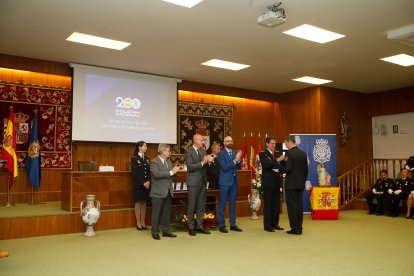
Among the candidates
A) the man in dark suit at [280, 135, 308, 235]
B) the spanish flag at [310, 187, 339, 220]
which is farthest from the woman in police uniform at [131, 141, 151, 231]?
the spanish flag at [310, 187, 339, 220]

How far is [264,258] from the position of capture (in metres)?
4.53

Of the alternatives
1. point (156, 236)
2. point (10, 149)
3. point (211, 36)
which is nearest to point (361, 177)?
point (211, 36)

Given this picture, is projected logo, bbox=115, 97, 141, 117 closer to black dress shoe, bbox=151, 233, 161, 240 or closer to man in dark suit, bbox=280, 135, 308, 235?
black dress shoe, bbox=151, 233, 161, 240

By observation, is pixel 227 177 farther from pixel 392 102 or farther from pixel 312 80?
pixel 392 102

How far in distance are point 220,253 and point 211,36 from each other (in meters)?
3.72

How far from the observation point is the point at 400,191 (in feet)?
28.6

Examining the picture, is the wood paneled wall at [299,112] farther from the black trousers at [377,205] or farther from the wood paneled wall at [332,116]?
the black trousers at [377,205]

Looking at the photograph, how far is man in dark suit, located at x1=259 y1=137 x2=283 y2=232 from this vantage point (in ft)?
20.4

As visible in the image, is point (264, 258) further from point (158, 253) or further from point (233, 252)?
point (158, 253)

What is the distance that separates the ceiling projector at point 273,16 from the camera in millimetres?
5355

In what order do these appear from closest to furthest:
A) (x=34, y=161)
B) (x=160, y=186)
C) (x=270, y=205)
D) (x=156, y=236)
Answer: (x=156, y=236)
(x=160, y=186)
(x=270, y=205)
(x=34, y=161)

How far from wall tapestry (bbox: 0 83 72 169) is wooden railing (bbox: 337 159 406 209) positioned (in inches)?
260

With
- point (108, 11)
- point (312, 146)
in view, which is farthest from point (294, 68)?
point (108, 11)

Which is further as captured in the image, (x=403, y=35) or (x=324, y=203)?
(x=324, y=203)
